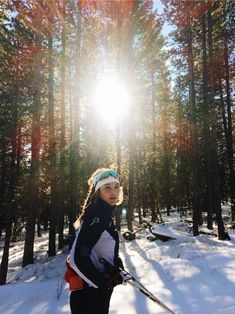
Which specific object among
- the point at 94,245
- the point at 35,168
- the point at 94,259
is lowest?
the point at 94,259

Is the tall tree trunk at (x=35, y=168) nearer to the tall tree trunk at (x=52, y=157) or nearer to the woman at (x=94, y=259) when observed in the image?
the tall tree trunk at (x=52, y=157)

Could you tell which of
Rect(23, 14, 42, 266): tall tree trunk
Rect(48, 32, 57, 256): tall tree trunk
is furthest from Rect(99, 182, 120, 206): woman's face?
Rect(48, 32, 57, 256): tall tree trunk

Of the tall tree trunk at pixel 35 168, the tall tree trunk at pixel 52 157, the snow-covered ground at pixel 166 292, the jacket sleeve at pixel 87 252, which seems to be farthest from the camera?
→ the tall tree trunk at pixel 52 157

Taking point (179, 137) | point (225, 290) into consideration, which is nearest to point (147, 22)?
point (179, 137)

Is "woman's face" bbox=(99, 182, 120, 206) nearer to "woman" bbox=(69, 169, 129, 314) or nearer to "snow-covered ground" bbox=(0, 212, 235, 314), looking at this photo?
"woman" bbox=(69, 169, 129, 314)

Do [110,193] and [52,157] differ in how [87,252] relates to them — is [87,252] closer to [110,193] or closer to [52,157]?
[110,193]

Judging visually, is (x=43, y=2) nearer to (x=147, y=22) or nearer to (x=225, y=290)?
(x=147, y=22)

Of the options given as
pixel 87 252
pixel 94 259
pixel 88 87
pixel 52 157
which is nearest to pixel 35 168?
pixel 52 157

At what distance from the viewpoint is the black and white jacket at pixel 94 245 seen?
3391mm

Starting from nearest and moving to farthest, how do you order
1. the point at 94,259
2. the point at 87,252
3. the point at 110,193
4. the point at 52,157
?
the point at 87,252 → the point at 94,259 → the point at 110,193 → the point at 52,157

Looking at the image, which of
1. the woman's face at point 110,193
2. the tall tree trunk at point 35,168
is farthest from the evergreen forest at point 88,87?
the woman's face at point 110,193

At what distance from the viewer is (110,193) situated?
3.89 meters

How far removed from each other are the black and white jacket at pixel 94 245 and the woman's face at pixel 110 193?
111mm

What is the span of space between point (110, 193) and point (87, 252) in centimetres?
73
